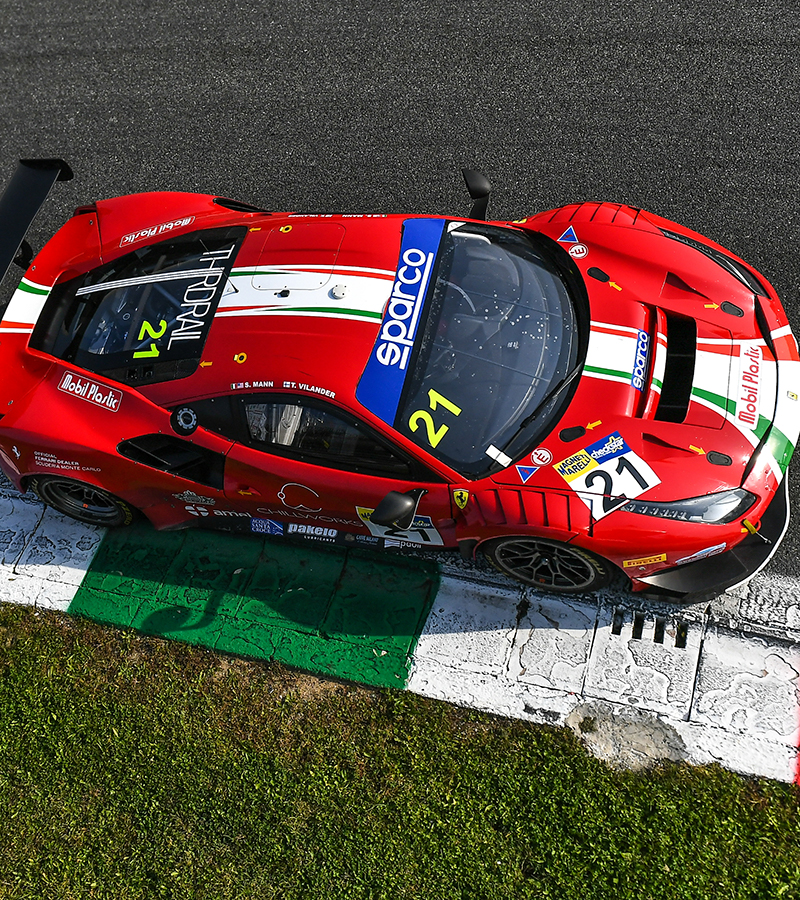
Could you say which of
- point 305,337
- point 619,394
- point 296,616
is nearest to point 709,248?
point 619,394

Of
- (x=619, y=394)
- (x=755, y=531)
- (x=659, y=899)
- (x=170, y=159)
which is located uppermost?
(x=170, y=159)

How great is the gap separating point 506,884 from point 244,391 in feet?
8.80

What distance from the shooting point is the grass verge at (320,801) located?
3.78 m

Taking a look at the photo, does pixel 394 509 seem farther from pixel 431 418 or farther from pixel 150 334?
pixel 150 334

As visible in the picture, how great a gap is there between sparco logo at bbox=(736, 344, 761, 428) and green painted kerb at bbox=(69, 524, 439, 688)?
1.88 meters

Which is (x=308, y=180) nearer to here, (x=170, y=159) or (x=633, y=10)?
(x=170, y=159)

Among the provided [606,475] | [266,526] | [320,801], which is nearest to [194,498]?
[266,526]

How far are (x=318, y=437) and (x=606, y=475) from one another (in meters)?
1.39

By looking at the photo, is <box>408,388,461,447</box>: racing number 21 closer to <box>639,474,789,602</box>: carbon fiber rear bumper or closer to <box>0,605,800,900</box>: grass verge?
<box>639,474,789,602</box>: carbon fiber rear bumper

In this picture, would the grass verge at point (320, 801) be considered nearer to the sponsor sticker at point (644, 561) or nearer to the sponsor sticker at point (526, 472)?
the sponsor sticker at point (644, 561)

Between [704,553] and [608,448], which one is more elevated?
[608,448]

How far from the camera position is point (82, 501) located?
476 cm

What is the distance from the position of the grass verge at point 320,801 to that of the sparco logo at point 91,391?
4.76ft

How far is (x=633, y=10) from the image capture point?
6.38 meters
